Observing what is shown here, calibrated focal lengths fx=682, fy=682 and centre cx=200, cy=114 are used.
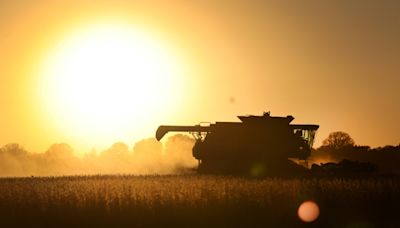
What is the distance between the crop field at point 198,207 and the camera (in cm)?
2688

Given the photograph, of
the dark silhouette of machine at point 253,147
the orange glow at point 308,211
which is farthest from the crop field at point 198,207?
the dark silhouette of machine at point 253,147

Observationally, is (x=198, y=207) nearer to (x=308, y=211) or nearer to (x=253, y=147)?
(x=308, y=211)

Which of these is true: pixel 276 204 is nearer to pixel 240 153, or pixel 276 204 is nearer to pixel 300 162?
pixel 240 153

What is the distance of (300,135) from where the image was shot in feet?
180

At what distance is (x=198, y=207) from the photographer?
92.1ft

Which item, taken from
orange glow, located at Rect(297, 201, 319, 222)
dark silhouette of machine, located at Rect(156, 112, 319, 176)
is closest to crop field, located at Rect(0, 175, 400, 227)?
orange glow, located at Rect(297, 201, 319, 222)

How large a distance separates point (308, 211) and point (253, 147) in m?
25.8

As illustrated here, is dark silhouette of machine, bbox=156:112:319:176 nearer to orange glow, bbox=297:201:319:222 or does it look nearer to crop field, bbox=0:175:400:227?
crop field, bbox=0:175:400:227

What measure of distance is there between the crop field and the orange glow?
22 cm

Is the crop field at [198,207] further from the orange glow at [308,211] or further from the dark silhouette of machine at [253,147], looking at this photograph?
the dark silhouette of machine at [253,147]

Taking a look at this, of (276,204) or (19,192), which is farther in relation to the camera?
(19,192)

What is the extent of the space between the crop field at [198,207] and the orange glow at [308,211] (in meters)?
0.22

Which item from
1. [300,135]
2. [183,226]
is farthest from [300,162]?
[183,226]

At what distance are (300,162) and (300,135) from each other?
4148mm
